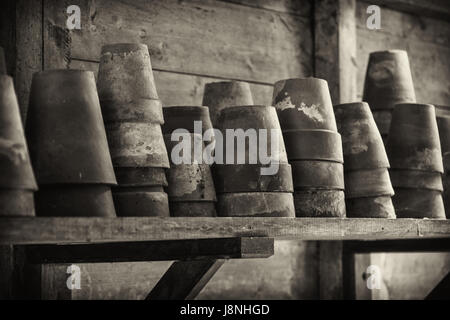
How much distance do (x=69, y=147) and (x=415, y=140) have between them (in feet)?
4.00

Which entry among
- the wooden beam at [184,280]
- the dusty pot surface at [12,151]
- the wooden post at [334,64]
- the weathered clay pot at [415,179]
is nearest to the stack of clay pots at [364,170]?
the weathered clay pot at [415,179]

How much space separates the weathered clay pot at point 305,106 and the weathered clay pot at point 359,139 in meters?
0.16

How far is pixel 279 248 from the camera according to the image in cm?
310

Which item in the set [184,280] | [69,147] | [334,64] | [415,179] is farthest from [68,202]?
[334,64]

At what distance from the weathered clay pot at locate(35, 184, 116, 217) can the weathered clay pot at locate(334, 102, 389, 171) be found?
3.04 feet

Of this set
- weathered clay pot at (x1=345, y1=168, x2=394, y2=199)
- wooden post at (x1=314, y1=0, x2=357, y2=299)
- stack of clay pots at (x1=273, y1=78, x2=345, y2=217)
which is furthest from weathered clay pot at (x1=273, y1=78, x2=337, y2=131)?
wooden post at (x1=314, y1=0, x2=357, y2=299)

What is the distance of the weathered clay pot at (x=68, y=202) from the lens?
1793 mm

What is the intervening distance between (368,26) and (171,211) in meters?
1.66

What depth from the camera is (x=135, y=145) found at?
2.00 metres

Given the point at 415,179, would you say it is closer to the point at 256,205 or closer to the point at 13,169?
the point at 256,205

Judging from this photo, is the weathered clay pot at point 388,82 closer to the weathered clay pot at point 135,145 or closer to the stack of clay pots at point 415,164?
the stack of clay pots at point 415,164
